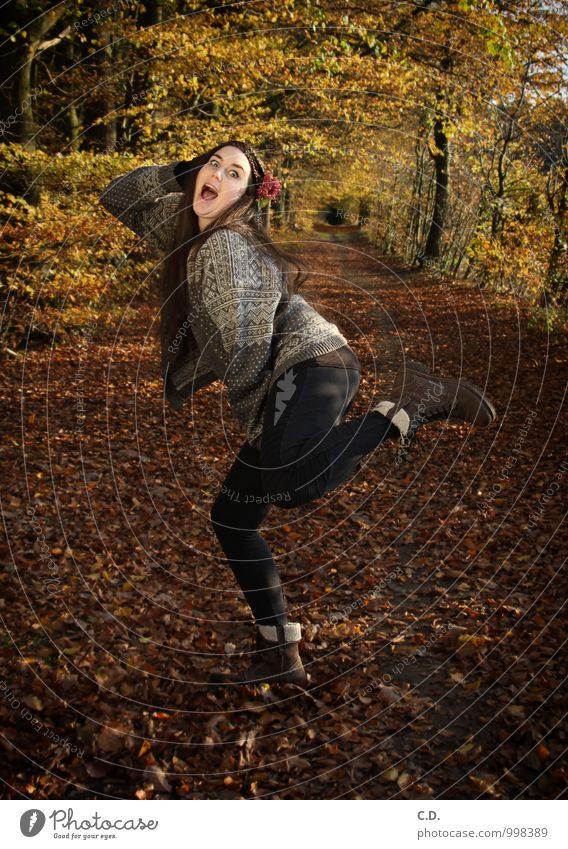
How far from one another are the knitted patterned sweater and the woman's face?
35 centimetres

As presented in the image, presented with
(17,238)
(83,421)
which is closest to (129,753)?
(83,421)

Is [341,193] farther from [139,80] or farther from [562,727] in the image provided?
[562,727]

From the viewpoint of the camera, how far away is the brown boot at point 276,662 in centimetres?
417

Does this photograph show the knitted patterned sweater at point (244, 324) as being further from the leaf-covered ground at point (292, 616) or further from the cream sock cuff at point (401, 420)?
the leaf-covered ground at point (292, 616)

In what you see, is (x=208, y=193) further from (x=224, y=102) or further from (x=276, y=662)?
(x=224, y=102)

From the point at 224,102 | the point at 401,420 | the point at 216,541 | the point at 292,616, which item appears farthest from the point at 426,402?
the point at 224,102

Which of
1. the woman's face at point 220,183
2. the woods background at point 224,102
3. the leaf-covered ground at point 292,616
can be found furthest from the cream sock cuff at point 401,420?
the woods background at point 224,102

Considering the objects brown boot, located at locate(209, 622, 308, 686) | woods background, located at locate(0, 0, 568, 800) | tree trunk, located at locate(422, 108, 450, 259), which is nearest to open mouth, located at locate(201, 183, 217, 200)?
woods background, located at locate(0, 0, 568, 800)

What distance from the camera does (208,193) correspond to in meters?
3.66

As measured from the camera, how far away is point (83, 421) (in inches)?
353

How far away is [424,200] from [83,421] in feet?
76.6

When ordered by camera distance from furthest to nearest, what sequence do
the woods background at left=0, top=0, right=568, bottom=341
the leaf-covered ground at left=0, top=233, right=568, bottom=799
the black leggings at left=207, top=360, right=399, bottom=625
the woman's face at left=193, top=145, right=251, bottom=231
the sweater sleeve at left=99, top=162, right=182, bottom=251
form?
the woods background at left=0, top=0, right=568, bottom=341
the sweater sleeve at left=99, top=162, right=182, bottom=251
the leaf-covered ground at left=0, top=233, right=568, bottom=799
the woman's face at left=193, top=145, right=251, bottom=231
the black leggings at left=207, top=360, right=399, bottom=625

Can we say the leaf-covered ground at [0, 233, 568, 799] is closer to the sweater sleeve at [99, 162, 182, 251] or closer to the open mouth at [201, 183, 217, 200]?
the sweater sleeve at [99, 162, 182, 251]

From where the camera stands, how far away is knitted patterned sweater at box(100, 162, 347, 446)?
3.32 m
